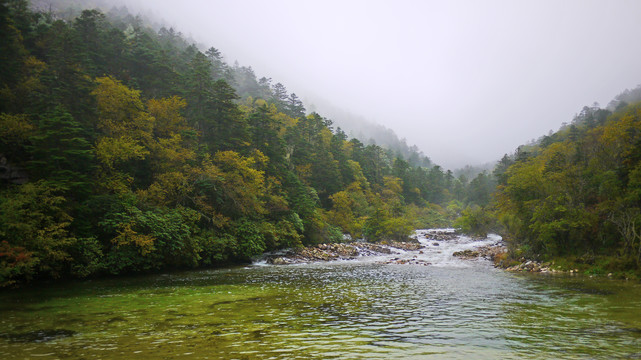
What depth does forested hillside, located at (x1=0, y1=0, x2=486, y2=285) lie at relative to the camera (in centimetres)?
1991

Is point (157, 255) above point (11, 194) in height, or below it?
Result: below

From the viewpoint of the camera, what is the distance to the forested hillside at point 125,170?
1991 centimetres

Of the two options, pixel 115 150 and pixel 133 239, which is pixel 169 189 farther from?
pixel 133 239

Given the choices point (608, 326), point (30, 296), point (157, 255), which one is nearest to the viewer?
point (608, 326)

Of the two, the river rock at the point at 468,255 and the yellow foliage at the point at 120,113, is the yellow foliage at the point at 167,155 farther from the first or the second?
the river rock at the point at 468,255

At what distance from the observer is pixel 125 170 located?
1122 inches

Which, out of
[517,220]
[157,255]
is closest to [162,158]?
[157,255]

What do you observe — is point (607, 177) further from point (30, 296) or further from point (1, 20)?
point (1, 20)

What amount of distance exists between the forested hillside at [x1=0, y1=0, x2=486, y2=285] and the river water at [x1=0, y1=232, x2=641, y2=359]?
337 centimetres

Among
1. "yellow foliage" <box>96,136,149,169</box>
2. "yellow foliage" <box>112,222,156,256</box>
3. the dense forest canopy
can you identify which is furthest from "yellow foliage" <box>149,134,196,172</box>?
the dense forest canopy

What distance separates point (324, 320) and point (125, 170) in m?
25.3

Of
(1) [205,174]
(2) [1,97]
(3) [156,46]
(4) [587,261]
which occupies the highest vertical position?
(3) [156,46]

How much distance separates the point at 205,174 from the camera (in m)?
31.7

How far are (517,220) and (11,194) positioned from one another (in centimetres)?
3978
